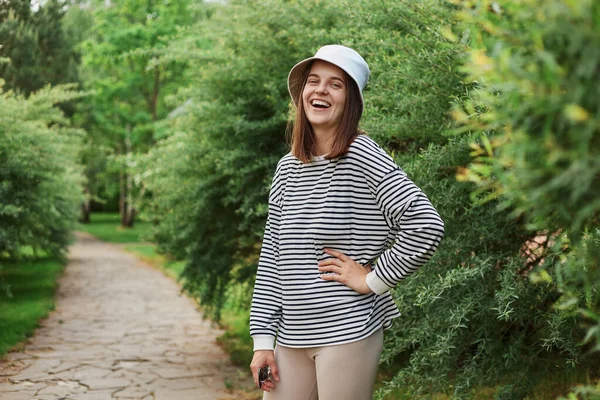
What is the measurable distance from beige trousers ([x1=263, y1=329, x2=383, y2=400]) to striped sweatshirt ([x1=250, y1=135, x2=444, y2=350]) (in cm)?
4

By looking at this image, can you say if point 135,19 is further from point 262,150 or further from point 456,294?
point 456,294

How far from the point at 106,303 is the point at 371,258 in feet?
30.5

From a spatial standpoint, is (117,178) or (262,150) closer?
(262,150)

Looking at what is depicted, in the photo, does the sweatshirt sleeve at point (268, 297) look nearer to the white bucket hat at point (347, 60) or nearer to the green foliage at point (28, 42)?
the white bucket hat at point (347, 60)

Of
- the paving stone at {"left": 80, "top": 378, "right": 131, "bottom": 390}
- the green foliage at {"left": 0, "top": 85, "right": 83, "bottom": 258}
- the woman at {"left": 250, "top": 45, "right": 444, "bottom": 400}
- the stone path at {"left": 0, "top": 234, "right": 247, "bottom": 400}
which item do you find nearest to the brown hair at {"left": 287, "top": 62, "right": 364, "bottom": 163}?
the woman at {"left": 250, "top": 45, "right": 444, "bottom": 400}

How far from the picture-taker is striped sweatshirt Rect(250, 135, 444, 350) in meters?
2.47

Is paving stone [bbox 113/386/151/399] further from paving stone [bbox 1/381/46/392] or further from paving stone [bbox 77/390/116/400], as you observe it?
paving stone [bbox 1/381/46/392]

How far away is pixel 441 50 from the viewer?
3.80 m

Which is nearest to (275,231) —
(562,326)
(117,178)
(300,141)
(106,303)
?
(300,141)

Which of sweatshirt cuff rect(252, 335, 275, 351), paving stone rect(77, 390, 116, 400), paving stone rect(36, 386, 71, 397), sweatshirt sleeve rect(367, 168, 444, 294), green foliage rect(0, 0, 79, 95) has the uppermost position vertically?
green foliage rect(0, 0, 79, 95)

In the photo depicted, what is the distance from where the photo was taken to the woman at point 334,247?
2.47 metres

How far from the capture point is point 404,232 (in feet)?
8.20

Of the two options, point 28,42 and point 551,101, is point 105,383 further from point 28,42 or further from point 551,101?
point 28,42

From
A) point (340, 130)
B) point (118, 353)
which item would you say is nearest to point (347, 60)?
point (340, 130)
